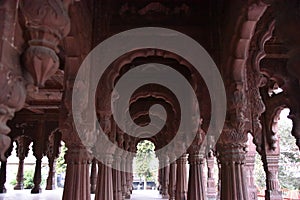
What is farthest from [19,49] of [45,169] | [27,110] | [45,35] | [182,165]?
[45,169]

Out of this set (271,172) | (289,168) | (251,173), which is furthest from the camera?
(289,168)

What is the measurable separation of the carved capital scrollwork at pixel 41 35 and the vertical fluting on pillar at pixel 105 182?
483 centimetres

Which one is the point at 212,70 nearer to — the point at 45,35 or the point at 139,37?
the point at 139,37

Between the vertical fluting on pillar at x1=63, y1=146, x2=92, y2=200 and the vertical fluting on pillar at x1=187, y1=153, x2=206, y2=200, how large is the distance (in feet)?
10.2

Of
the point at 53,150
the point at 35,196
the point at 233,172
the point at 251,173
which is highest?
the point at 53,150

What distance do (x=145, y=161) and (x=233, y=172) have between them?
34554 mm

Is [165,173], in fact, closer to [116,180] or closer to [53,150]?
[53,150]

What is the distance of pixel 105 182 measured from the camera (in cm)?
729

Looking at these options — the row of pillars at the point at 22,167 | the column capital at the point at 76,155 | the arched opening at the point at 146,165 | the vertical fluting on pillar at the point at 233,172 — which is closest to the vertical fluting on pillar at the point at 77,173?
the column capital at the point at 76,155

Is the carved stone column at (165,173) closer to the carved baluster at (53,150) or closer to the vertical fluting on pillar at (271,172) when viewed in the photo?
the carved baluster at (53,150)

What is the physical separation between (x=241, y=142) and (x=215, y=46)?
6.28ft

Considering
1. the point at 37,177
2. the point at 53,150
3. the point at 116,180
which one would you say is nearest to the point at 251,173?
the point at 116,180

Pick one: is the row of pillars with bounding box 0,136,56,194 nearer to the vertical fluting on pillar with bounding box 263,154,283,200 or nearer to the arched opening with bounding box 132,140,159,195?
the vertical fluting on pillar with bounding box 263,154,283,200

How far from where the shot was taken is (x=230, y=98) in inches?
236
